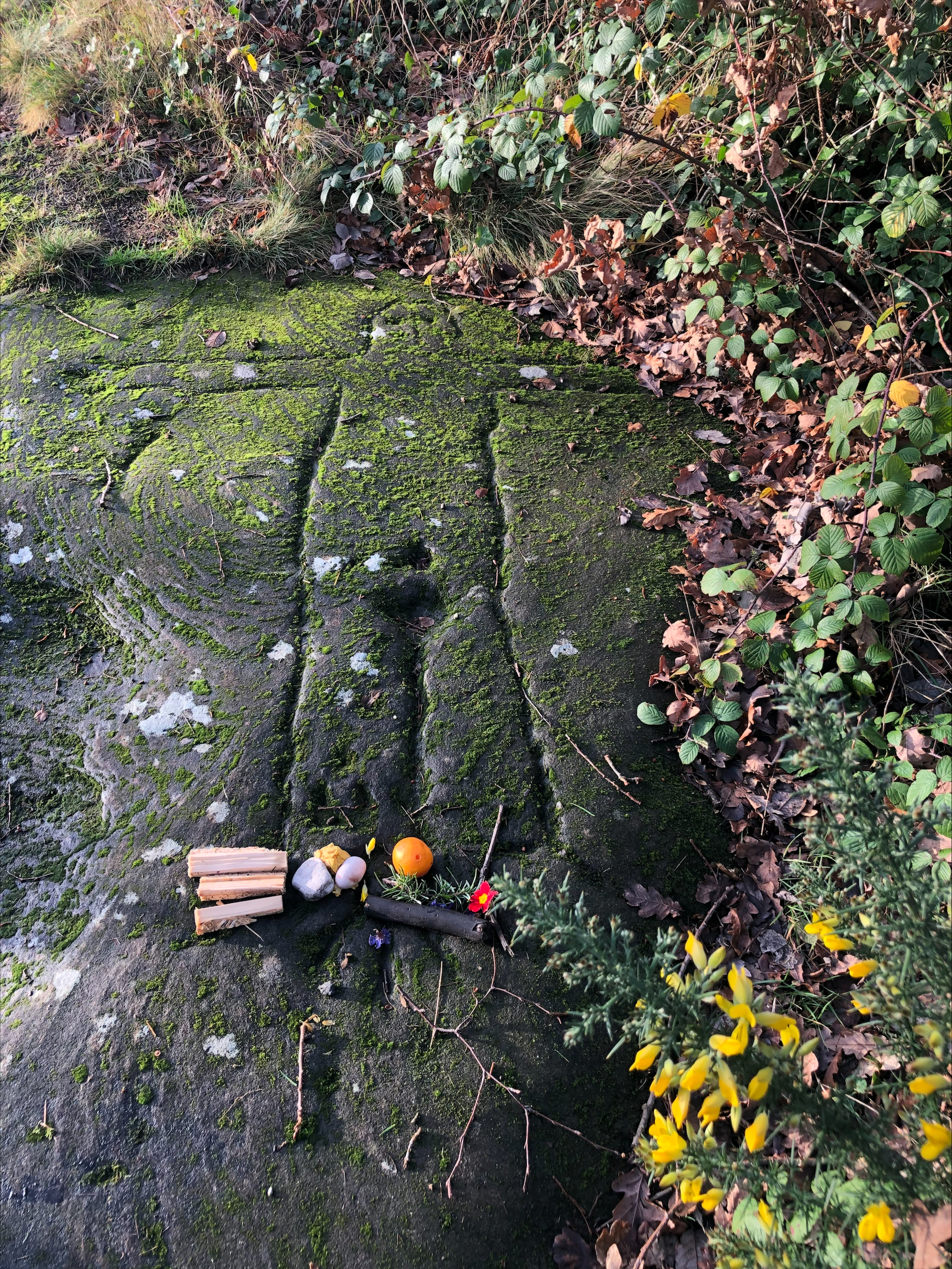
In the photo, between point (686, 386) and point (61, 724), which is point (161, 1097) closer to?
point (61, 724)

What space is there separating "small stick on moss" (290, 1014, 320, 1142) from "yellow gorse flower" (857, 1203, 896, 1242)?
129 cm

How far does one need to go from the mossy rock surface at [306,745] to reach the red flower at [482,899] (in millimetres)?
96

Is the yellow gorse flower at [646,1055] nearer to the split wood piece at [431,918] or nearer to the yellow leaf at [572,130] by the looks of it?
the split wood piece at [431,918]

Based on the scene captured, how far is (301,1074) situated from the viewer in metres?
1.99

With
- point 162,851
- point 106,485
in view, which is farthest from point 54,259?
point 162,851

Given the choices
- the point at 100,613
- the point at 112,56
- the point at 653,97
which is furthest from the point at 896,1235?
the point at 112,56

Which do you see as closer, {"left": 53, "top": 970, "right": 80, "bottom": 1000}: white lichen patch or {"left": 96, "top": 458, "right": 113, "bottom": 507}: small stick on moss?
{"left": 53, "top": 970, "right": 80, "bottom": 1000}: white lichen patch

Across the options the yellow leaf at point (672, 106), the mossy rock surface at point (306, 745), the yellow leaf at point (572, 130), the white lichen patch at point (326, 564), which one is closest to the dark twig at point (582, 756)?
the mossy rock surface at point (306, 745)

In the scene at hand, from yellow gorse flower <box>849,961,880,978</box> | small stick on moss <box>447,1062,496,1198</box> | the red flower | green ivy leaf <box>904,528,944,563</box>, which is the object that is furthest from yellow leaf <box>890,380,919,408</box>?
small stick on moss <box>447,1062,496,1198</box>

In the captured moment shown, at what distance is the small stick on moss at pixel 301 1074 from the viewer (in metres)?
1.92

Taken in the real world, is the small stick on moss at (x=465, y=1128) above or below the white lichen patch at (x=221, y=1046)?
below

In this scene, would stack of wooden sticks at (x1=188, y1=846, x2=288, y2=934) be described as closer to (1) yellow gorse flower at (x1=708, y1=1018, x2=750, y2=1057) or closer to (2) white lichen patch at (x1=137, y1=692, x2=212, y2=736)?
(2) white lichen patch at (x1=137, y1=692, x2=212, y2=736)

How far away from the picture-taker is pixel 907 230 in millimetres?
3293

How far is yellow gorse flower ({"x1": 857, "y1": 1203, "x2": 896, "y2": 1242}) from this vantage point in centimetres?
118
